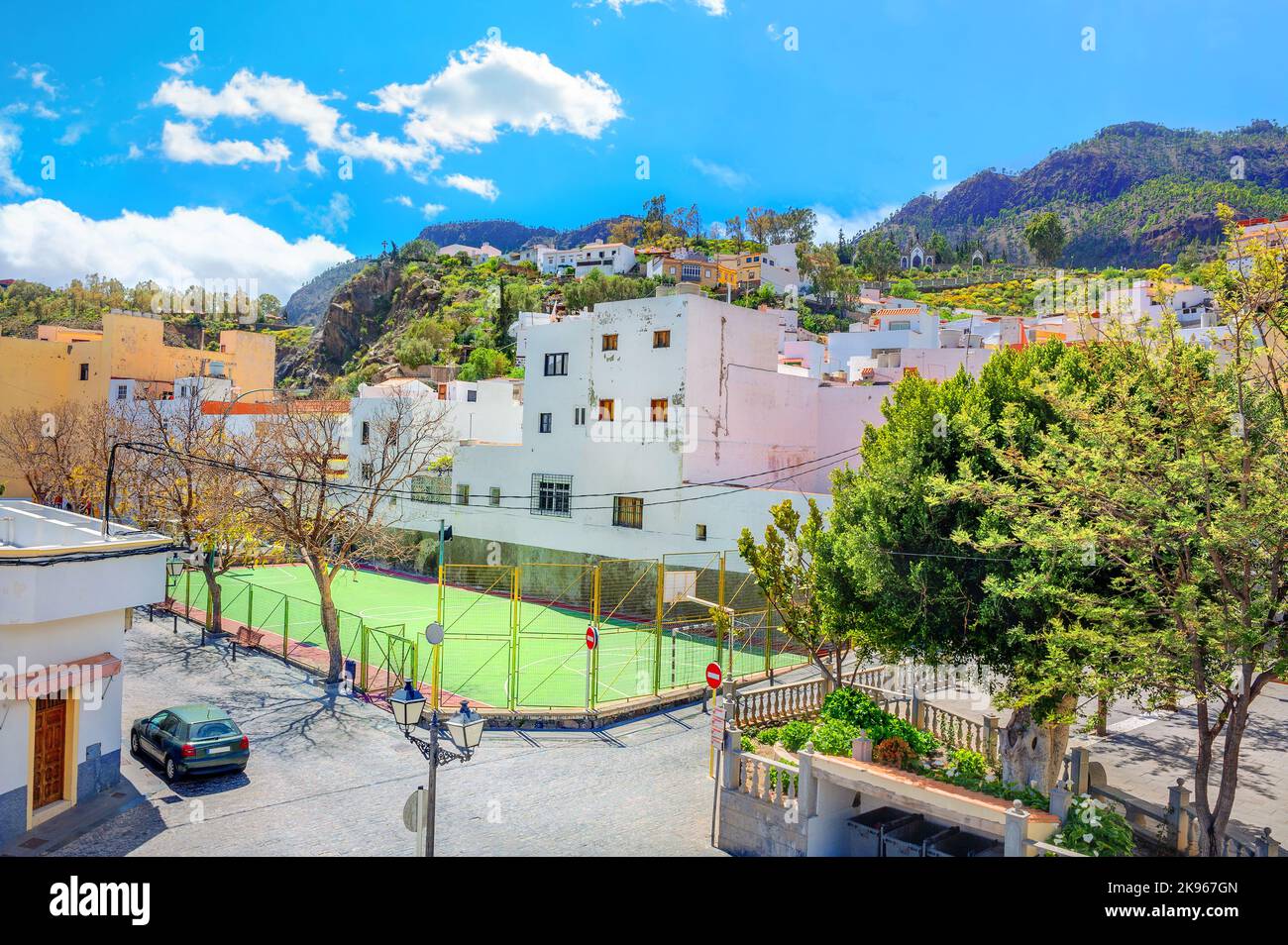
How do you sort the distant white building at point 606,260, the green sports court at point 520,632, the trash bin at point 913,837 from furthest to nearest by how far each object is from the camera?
the distant white building at point 606,260
the green sports court at point 520,632
the trash bin at point 913,837

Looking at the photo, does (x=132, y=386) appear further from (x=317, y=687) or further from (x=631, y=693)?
(x=631, y=693)

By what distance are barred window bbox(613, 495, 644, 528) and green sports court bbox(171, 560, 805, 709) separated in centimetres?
178

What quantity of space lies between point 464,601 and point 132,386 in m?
37.1

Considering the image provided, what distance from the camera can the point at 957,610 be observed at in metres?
13.3

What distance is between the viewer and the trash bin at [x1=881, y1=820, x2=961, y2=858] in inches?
483

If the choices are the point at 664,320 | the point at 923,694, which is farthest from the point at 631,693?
the point at 664,320

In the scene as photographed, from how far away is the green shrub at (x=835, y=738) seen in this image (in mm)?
13273

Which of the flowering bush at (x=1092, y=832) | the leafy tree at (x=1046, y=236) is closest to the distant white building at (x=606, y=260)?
the leafy tree at (x=1046, y=236)

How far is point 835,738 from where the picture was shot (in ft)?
43.9

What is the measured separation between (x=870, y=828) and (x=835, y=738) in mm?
1400

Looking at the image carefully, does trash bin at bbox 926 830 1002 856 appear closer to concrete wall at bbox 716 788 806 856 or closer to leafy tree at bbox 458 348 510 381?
concrete wall at bbox 716 788 806 856

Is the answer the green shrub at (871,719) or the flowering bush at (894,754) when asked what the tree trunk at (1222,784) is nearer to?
the flowering bush at (894,754)

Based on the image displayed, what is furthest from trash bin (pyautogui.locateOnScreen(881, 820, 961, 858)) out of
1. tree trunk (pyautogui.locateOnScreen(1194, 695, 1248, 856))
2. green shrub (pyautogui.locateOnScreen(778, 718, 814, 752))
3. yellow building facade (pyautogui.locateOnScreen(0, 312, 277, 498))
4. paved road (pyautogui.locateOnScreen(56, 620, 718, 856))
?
yellow building facade (pyautogui.locateOnScreen(0, 312, 277, 498))

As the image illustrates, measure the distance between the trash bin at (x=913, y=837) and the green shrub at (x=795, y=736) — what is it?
6.98 ft
